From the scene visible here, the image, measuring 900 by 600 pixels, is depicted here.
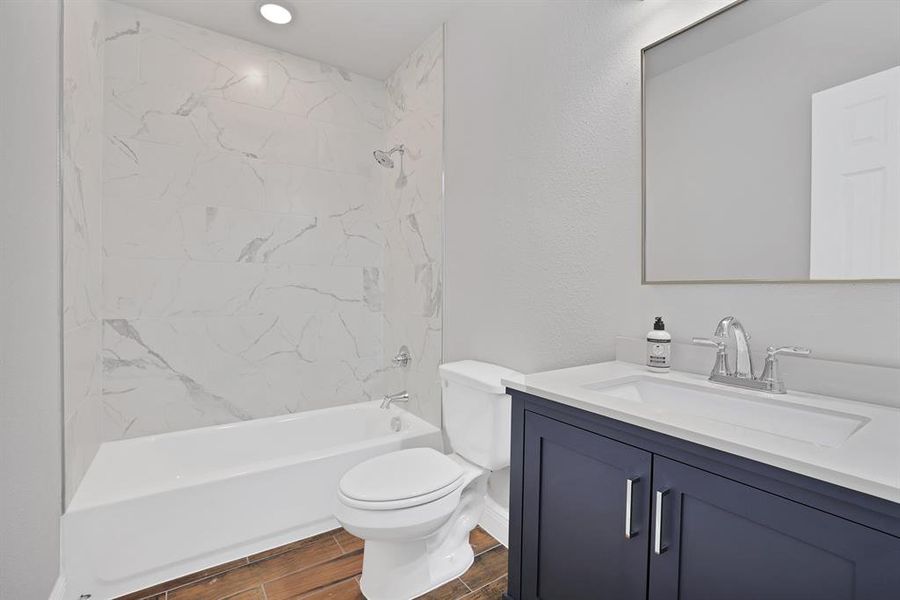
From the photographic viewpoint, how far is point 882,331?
37.2 inches

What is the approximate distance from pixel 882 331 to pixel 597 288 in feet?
2.45

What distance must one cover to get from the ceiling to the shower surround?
92 mm

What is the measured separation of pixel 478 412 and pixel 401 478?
395mm

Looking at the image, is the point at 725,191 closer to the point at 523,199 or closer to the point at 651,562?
the point at 523,199

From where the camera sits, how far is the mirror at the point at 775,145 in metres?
0.97

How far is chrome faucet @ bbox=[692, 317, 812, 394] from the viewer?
105 cm

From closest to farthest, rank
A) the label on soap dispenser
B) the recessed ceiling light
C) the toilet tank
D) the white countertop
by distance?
the white countertop < the label on soap dispenser < the toilet tank < the recessed ceiling light

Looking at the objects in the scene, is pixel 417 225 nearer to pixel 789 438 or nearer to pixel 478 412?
pixel 478 412

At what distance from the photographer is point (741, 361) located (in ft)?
3.67

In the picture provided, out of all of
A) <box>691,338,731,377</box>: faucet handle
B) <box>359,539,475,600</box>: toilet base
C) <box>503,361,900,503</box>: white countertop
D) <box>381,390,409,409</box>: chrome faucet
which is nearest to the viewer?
<box>503,361,900,503</box>: white countertop

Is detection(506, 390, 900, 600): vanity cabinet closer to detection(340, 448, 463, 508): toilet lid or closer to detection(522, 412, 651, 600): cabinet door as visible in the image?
detection(522, 412, 651, 600): cabinet door

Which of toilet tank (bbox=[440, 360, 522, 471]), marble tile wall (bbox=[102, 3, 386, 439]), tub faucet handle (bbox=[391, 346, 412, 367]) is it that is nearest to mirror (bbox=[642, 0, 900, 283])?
toilet tank (bbox=[440, 360, 522, 471])

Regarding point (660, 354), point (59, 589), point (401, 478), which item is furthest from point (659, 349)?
point (59, 589)

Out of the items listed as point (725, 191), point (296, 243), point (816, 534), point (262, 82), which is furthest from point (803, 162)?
point (262, 82)
